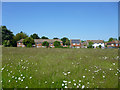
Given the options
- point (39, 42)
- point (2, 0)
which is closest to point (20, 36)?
point (39, 42)

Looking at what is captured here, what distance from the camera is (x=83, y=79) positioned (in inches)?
145

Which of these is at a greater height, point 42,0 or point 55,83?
point 42,0

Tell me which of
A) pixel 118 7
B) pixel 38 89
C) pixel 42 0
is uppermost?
pixel 42 0

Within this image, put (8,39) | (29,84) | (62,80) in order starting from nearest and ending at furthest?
(29,84)
(62,80)
(8,39)

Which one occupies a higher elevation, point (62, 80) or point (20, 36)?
point (20, 36)

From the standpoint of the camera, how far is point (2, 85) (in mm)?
3383

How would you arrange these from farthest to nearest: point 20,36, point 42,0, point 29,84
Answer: point 20,36 → point 42,0 → point 29,84

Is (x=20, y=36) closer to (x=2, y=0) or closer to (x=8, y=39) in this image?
(x=8, y=39)

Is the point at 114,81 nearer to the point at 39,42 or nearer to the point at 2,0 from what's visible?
the point at 2,0

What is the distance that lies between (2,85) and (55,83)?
1754 mm

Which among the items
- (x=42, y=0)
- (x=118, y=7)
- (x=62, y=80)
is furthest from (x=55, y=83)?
(x=118, y=7)

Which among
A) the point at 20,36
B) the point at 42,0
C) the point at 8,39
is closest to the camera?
the point at 42,0

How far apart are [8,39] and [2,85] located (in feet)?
155

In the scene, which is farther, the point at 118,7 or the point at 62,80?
the point at 118,7
